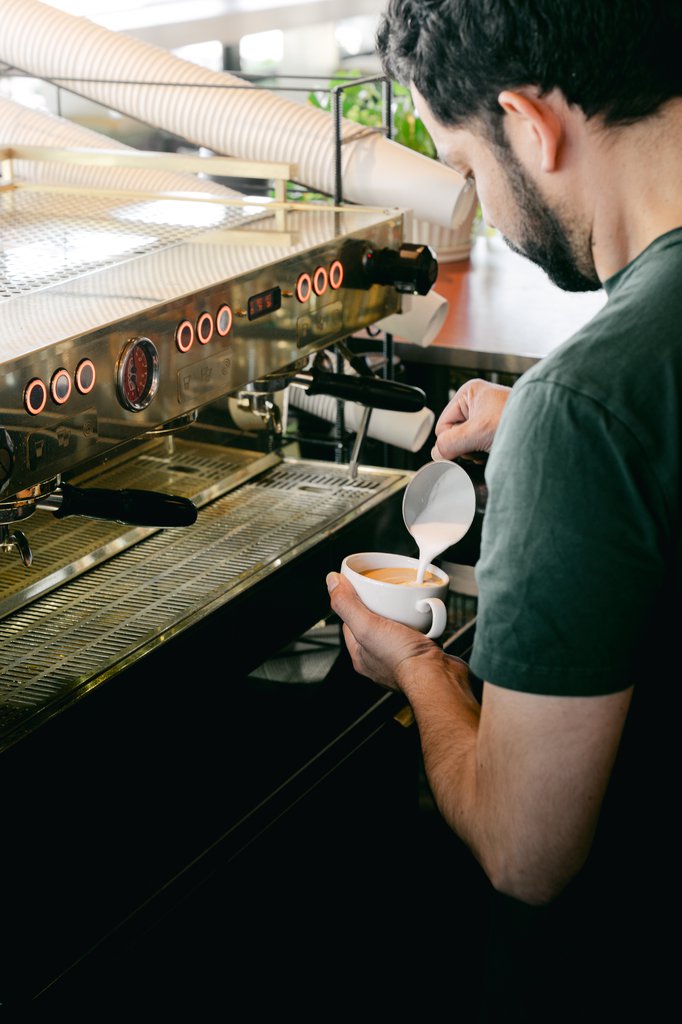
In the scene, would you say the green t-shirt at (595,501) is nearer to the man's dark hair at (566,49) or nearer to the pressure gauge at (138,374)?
the man's dark hair at (566,49)

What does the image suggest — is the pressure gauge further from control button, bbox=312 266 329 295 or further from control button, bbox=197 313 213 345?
control button, bbox=312 266 329 295

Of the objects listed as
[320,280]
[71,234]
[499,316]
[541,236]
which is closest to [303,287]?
[320,280]

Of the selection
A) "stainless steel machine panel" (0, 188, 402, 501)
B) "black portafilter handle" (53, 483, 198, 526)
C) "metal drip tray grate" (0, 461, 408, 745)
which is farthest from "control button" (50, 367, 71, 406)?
"metal drip tray grate" (0, 461, 408, 745)

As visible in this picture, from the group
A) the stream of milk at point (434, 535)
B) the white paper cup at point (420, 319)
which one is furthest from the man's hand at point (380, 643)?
the white paper cup at point (420, 319)

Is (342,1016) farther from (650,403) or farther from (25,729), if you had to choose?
(650,403)

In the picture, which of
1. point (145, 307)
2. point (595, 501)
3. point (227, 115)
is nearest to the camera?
point (595, 501)

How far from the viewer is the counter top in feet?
6.69

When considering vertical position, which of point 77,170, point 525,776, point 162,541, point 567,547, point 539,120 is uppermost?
point 539,120

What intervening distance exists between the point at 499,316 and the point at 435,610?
1247 millimetres

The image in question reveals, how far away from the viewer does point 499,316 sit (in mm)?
2234

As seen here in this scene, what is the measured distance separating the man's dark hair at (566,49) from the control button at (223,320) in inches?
17.7

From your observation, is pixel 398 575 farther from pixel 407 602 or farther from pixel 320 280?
pixel 320 280

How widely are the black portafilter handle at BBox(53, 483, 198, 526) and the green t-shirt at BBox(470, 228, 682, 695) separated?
1.36ft

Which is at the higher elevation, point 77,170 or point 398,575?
point 77,170
